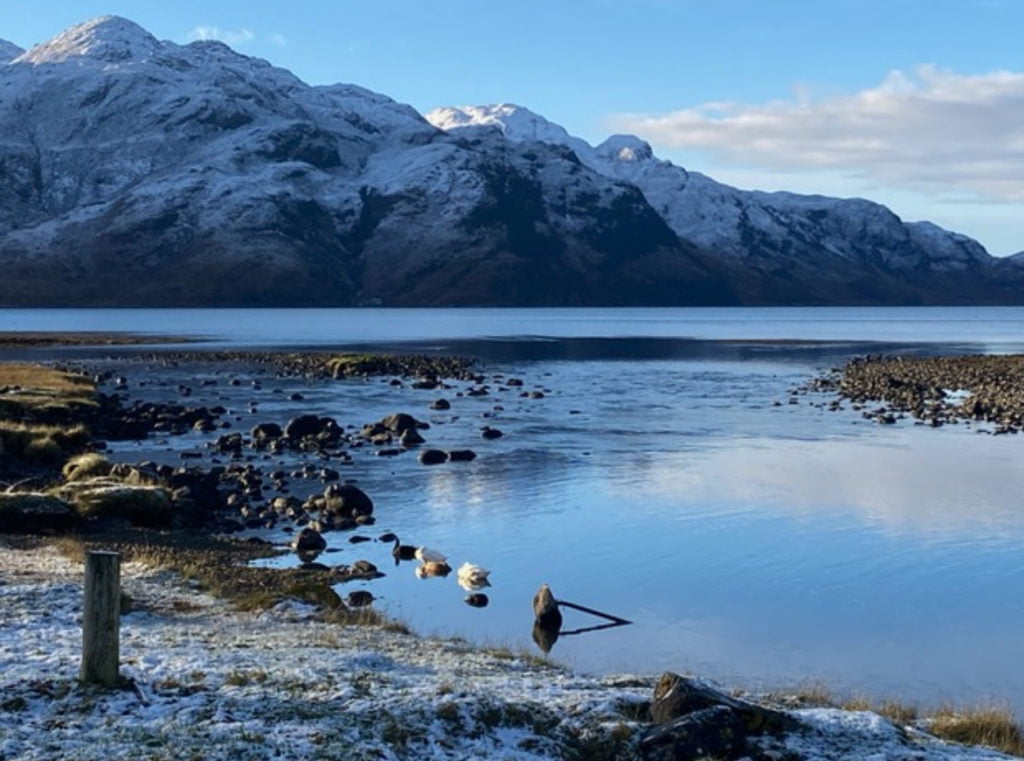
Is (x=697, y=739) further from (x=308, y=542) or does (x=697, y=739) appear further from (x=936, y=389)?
(x=936, y=389)

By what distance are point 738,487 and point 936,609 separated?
1698 centimetres

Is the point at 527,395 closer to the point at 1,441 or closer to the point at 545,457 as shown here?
the point at 545,457

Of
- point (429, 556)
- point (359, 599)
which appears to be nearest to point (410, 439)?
point (429, 556)

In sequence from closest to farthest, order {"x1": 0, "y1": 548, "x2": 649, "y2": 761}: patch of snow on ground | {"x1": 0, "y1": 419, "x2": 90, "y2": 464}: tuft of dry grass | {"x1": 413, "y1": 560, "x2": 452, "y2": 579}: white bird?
1. {"x1": 0, "y1": 548, "x2": 649, "y2": 761}: patch of snow on ground
2. {"x1": 413, "y1": 560, "x2": 452, "y2": 579}: white bird
3. {"x1": 0, "y1": 419, "x2": 90, "y2": 464}: tuft of dry grass

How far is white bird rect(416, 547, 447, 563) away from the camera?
29859 mm

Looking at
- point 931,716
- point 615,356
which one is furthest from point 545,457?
point 615,356

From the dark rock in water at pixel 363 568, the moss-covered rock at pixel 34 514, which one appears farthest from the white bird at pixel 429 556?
the moss-covered rock at pixel 34 514

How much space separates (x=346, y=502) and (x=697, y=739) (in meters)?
22.8

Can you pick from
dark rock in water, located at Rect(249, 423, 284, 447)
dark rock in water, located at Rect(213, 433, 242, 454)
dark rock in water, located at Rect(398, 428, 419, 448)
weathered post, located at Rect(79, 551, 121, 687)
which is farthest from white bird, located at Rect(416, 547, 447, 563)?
dark rock in water, located at Rect(249, 423, 284, 447)

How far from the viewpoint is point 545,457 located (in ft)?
166

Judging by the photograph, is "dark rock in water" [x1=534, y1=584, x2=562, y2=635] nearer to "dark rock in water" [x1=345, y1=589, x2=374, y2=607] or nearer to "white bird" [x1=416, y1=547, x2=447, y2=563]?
"dark rock in water" [x1=345, y1=589, x2=374, y2=607]

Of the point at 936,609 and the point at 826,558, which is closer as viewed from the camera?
the point at 936,609

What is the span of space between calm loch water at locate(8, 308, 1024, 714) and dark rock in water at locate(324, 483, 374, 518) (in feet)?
3.31

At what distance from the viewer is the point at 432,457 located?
48875 mm
